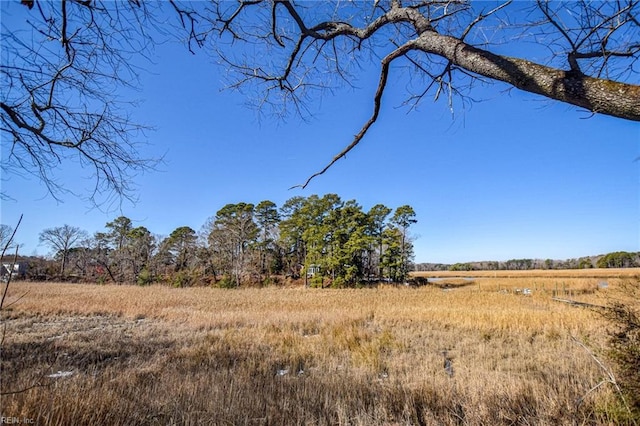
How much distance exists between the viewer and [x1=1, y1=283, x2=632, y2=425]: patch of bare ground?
2.87 metres

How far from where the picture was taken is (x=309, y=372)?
16.2 feet

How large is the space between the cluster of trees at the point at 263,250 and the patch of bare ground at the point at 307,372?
22769 mm

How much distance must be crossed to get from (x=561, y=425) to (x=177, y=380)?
173 inches

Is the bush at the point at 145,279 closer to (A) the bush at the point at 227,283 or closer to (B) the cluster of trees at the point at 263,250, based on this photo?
(B) the cluster of trees at the point at 263,250

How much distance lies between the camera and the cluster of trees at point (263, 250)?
3331 cm

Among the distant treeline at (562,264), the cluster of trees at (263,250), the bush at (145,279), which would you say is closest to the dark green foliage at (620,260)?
the distant treeline at (562,264)

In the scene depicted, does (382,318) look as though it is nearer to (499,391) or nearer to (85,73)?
(499,391)

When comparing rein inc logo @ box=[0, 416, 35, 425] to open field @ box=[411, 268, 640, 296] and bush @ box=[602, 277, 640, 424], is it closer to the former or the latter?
bush @ box=[602, 277, 640, 424]

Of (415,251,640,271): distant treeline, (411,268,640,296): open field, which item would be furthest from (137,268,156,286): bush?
(415,251,640,271): distant treeline

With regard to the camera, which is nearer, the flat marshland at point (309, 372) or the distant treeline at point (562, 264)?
the flat marshland at point (309, 372)

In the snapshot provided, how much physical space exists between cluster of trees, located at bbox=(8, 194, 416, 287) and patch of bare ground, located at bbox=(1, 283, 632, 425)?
74.7 ft

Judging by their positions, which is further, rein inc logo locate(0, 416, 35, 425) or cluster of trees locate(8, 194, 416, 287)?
cluster of trees locate(8, 194, 416, 287)

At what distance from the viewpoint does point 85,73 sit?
2.48 m

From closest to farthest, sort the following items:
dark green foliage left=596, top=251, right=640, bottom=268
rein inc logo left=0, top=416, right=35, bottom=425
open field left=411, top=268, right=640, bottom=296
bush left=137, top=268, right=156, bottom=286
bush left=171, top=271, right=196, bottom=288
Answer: rein inc logo left=0, top=416, right=35, bottom=425, open field left=411, top=268, right=640, bottom=296, bush left=171, top=271, right=196, bottom=288, bush left=137, top=268, right=156, bottom=286, dark green foliage left=596, top=251, right=640, bottom=268
